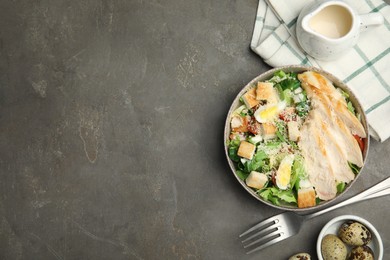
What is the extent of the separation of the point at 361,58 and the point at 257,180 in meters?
0.57

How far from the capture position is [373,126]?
6.13 ft

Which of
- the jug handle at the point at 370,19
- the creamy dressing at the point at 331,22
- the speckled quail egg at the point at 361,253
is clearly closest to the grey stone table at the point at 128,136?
the speckled quail egg at the point at 361,253

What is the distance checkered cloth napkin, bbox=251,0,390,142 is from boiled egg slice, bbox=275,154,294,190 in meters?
0.35

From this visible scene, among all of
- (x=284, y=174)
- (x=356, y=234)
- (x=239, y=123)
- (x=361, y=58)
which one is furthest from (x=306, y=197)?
(x=361, y=58)

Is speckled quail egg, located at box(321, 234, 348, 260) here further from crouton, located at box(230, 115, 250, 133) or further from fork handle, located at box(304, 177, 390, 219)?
crouton, located at box(230, 115, 250, 133)

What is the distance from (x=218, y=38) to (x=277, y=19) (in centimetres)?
22

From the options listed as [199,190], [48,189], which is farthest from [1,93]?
[199,190]

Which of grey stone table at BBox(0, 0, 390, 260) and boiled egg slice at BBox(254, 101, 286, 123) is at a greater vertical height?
boiled egg slice at BBox(254, 101, 286, 123)

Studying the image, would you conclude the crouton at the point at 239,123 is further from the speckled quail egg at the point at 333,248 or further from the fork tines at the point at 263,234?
the speckled quail egg at the point at 333,248

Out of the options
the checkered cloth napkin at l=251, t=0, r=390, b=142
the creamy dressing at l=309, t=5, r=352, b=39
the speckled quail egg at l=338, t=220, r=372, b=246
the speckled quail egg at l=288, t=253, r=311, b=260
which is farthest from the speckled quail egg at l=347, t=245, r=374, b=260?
the creamy dressing at l=309, t=5, r=352, b=39

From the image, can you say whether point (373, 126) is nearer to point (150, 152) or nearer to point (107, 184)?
point (150, 152)

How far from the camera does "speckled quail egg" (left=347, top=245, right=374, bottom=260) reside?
5.92 feet

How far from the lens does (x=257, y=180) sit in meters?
1.76

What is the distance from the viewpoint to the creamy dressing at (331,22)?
1766 millimetres
